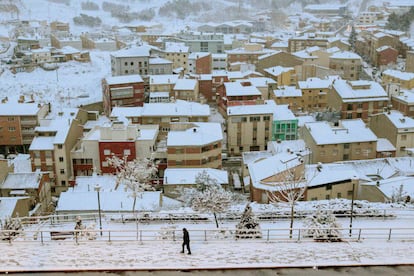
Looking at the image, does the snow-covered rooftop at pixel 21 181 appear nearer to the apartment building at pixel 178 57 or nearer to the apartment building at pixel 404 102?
the apartment building at pixel 404 102

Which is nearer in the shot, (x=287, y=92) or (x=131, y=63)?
(x=287, y=92)

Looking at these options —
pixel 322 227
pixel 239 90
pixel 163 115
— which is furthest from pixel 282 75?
pixel 322 227

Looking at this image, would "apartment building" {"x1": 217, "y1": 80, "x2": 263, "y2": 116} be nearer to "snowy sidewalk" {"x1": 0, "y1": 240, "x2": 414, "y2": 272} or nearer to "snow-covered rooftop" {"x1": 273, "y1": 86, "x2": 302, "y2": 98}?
"snow-covered rooftop" {"x1": 273, "y1": 86, "x2": 302, "y2": 98}

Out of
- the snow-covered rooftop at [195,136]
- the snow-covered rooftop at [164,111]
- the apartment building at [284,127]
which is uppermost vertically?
the snow-covered rooftop at [164,111]

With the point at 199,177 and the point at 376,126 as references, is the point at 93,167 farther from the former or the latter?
the point at 376,126

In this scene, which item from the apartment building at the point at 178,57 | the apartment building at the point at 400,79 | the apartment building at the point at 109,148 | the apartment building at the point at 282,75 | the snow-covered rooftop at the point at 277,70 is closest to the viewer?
the apartment building at the point at 109,148

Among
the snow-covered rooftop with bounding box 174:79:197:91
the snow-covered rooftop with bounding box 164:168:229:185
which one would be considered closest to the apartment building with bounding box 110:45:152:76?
the snow-covered rooftop with bounding box 174:79:197:91

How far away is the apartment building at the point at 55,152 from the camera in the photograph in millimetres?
22859

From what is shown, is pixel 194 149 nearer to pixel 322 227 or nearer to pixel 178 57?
pixel 322 227

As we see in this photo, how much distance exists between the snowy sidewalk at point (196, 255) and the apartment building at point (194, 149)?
12073 mm

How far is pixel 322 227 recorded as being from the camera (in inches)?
405

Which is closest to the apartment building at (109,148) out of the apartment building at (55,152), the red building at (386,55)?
the apartment building at (55,152)

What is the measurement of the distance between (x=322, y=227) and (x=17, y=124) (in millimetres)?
22125

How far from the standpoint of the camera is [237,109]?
89.2 ft
